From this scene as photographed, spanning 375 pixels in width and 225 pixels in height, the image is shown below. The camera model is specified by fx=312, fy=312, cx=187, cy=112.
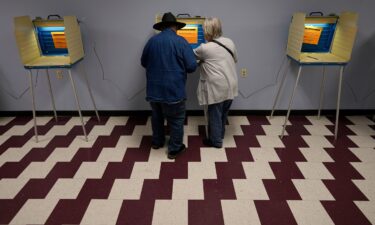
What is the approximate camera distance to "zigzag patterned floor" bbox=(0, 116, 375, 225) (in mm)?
2072

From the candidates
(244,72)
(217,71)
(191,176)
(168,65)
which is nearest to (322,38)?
(244,72)

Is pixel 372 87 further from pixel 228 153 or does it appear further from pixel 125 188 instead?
pixel 125 188

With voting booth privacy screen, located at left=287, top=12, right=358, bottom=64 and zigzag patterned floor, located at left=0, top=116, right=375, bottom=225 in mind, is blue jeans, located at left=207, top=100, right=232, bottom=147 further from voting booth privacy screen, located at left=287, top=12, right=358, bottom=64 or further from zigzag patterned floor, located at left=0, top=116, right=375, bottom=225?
voting booth privacy screen, located at left=287, top=12, right=358, bottom=64

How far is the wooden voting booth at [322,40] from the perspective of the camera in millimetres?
2789

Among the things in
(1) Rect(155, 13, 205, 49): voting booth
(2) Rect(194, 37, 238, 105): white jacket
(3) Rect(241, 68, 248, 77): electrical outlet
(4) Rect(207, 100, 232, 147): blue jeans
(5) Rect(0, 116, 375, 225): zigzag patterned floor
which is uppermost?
(1) Rect(155, 13, 205, 49): voting booth

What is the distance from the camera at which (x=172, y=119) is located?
2656 mm

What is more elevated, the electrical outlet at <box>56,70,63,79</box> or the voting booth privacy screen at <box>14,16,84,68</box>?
the voting booth privacy screen at <box>14,16,84,68</box>

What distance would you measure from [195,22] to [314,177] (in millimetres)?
1782

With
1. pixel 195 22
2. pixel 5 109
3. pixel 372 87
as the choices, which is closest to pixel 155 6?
pixel 195 22

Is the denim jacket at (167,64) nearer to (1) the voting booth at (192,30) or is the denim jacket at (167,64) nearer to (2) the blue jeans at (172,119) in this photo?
(2) the blue jeans at (172,119)

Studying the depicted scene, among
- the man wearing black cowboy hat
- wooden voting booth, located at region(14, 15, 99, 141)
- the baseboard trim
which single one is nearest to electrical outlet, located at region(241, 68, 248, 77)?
the baseboard trim

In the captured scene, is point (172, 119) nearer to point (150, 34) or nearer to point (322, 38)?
point (150, 34)

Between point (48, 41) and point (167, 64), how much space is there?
1.45 m

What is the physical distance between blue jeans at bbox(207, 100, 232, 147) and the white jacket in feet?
0.32
